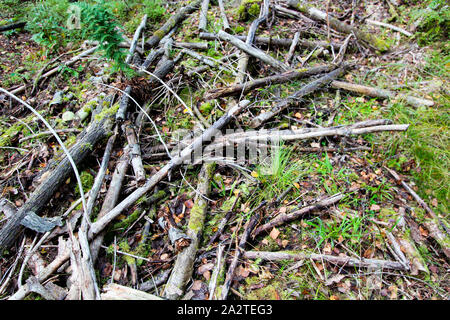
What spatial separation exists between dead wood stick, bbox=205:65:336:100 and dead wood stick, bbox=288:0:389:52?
47.9 inches

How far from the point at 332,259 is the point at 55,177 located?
3398mm

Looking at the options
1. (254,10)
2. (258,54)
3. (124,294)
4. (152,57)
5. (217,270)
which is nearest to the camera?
(124,294)

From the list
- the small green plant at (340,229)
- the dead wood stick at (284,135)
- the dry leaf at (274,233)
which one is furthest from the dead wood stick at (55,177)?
the small green plant at (340,229)

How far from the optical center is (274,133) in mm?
3279

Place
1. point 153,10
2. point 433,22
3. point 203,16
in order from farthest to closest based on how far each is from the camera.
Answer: point 153,10, point 203,16, point 433,22

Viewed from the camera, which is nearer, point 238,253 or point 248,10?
point 238,253

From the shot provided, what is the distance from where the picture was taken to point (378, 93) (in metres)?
3.81

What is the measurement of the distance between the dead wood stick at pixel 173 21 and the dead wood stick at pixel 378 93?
12.7 ft

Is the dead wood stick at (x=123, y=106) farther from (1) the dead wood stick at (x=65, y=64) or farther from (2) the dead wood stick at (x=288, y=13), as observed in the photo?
(2) the dead wood stick at (x=288, y=13)

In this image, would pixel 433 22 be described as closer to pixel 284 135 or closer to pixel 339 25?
pixel 339 25

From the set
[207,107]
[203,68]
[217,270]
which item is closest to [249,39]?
[203,68]

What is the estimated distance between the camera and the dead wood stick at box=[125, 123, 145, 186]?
9.91 feet

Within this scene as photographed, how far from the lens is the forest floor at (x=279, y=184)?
2338mm

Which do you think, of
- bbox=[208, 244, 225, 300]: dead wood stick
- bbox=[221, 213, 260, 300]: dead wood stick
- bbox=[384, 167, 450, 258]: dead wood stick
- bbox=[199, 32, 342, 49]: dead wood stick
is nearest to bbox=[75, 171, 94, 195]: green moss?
bbox=[208, 244, 225, 300]: dead wood stick
